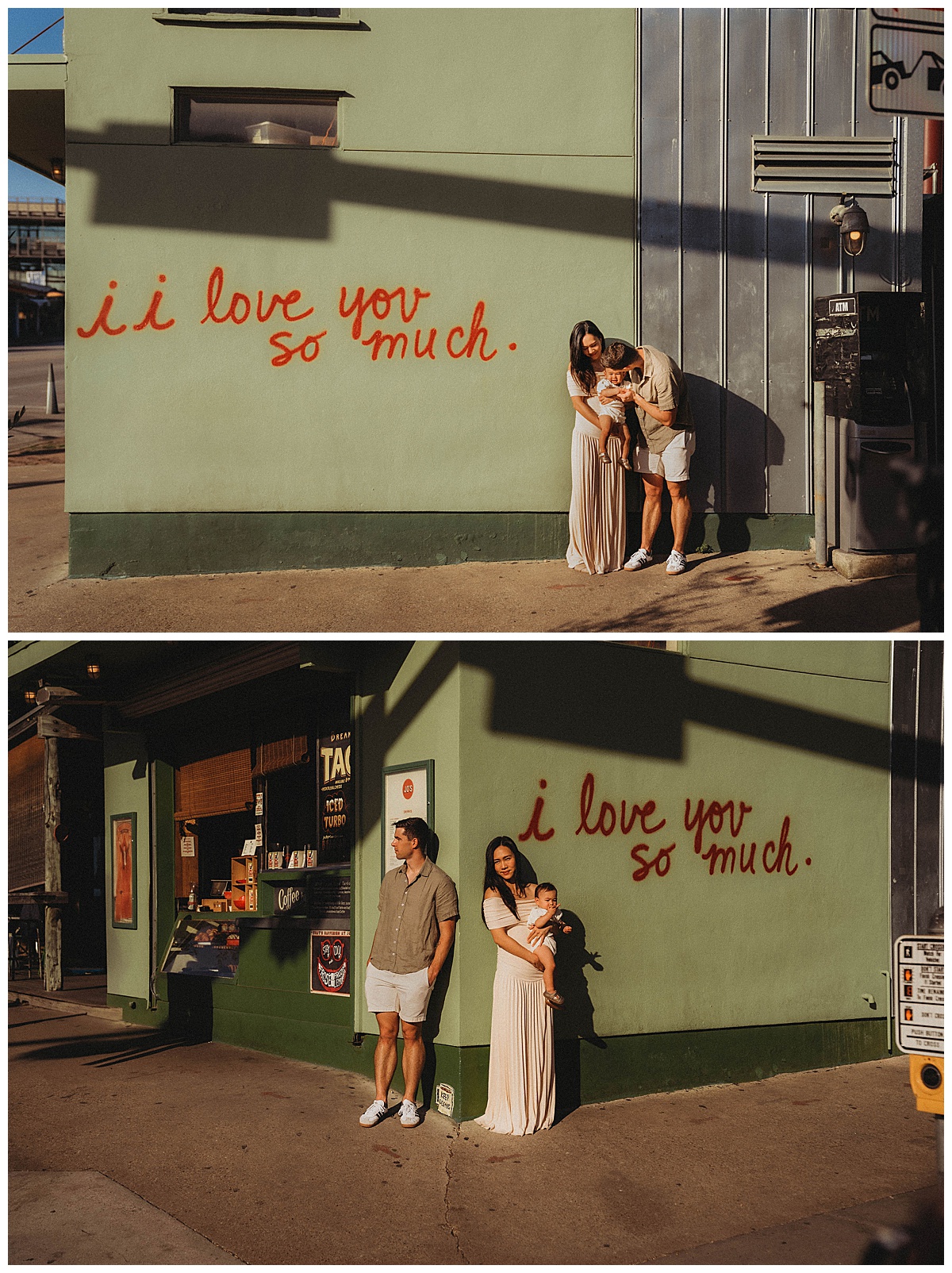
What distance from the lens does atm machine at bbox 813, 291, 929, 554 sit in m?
9.59

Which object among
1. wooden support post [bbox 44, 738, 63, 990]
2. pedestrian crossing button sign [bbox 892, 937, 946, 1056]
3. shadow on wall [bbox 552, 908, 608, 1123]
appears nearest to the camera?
pedestrian crossing button sign [bbox 892, 937, 946, 1056]

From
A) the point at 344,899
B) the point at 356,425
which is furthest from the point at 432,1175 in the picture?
the point at 356,425

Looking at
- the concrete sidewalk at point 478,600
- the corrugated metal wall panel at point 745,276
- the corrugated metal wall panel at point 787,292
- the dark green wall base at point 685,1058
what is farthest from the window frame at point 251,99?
the dark green wall base at point 685,1058

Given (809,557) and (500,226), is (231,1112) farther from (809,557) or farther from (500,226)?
(500,226)

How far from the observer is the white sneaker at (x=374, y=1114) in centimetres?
704

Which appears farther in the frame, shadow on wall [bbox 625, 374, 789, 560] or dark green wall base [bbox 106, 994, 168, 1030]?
dark green wall base [bbox 106, 994, 168, 1030]

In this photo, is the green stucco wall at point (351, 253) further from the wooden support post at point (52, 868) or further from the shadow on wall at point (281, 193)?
the wooden support post at point (52, 868)

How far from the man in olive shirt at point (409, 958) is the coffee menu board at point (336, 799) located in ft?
4.17

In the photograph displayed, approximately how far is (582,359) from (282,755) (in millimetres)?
4291

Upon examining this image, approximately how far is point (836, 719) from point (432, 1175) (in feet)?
16.5

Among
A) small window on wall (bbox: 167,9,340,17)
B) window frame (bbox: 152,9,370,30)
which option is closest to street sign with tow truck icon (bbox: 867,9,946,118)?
window frame (bbox: 152,9,370,30)

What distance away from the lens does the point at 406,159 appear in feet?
32.4

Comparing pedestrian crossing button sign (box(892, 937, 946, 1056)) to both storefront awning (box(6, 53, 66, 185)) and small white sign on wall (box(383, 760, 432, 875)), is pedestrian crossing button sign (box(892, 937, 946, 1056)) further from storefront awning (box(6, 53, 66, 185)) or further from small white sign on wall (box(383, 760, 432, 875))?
storefront awning (box(6, 53, 66, 185))

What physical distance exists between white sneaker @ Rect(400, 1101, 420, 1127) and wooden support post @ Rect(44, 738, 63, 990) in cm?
828
